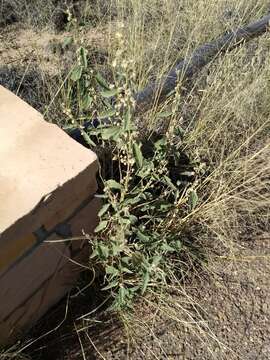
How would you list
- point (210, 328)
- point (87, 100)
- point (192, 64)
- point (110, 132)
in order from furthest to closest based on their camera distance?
point (192, 64) < point (210, 328) < point (87, 100) < point (110, 132)

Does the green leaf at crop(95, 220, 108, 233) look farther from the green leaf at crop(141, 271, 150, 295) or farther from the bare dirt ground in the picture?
the bare dirt ground

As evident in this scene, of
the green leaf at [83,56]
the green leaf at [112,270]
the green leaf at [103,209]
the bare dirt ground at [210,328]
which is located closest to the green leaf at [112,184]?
the green leaf at [103,209]

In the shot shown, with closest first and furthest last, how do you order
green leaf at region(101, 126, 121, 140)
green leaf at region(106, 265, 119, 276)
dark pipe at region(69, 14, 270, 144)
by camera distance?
green leaf at region(101, 126, 121, 140)
green leaf at region(106, 265, 119, 276)
dark pipe at region(69, 14, 270, 144)

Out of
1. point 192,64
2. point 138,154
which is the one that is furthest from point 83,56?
point 192,64

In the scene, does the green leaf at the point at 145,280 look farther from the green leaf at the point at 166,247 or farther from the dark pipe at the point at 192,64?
the dark pipe at the point at 192,64

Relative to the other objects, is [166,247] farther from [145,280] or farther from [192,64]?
[192,64]

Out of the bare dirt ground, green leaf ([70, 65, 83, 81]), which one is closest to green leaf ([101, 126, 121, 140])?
green leaf ([70, 65, 83, 81])

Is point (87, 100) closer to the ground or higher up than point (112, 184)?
higher up

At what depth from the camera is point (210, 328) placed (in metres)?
1.85

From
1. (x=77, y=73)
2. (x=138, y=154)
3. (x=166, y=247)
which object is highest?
(x=77, y=73)

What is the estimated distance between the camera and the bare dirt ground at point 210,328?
1751 mm

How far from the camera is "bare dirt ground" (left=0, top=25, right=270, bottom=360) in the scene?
175cm

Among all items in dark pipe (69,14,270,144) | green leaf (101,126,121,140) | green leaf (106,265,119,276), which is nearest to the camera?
green leaf (101,126,121,140)

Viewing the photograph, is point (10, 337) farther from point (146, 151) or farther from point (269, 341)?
Answer: point (269, 341)
